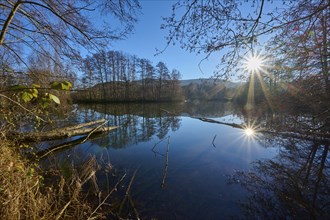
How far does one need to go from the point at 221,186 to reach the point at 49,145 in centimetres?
644

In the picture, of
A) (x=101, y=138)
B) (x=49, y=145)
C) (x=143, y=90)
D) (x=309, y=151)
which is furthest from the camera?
(x=143, y=90)

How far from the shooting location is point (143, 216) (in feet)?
9.88

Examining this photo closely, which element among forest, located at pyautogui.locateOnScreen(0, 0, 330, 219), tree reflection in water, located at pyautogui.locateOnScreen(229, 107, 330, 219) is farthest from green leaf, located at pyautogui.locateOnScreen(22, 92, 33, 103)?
tree reflection in water, located at pyautogui.locateOnScreen(229, 107, 330, 219)

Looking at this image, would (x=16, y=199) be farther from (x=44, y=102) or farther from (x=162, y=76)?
(x=162, y=76)

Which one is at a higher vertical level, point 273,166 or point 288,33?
point 288,33

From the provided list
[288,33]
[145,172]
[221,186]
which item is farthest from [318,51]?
[145,172]

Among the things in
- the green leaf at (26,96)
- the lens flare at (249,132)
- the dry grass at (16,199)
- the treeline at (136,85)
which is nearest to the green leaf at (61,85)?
the green leaf at (26,96)

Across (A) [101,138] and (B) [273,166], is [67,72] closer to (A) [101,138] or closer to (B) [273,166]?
(A) [101,138]

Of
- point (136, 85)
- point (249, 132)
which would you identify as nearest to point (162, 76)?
point (136, 85)

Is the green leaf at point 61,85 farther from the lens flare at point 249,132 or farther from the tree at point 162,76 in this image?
the tree at point 162,76

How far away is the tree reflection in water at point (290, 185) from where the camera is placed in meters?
3.11

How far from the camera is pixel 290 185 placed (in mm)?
3934

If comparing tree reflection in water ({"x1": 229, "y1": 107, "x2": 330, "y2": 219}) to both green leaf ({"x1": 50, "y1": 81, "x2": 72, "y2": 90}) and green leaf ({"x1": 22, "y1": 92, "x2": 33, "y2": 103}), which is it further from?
green leaf ({"x1": 22, "y1": 92, "x2": 33, "y2": 103})

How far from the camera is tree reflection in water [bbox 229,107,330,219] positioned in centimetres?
311
